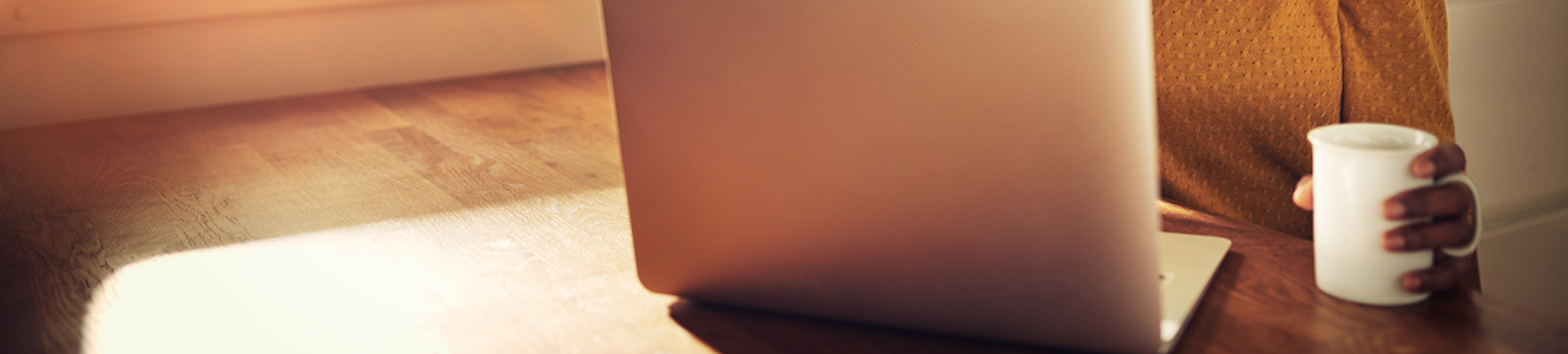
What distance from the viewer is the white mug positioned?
37 cm

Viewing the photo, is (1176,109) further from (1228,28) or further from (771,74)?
(771,74)

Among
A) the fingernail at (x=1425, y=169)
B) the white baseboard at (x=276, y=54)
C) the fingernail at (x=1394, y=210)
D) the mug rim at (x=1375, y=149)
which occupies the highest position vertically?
the white baseboard at (x=276, y=54)

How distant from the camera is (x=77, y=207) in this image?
77cm

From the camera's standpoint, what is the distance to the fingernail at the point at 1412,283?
0.38m

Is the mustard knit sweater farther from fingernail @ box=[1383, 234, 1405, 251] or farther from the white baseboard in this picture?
the white baseboard

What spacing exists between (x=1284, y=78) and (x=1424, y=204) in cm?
42

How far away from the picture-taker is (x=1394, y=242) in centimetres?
38

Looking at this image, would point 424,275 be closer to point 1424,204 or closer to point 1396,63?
point 1424,204

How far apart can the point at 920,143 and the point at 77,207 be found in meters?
0.77

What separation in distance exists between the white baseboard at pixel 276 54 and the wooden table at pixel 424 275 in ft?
2.92

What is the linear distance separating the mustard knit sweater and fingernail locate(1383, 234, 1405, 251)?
0.37m

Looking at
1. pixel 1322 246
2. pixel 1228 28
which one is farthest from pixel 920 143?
pixel 1228 28

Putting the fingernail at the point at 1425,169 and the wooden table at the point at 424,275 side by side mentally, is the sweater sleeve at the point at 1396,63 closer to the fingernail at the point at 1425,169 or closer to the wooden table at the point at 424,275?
the wooden table at the point at 424,275

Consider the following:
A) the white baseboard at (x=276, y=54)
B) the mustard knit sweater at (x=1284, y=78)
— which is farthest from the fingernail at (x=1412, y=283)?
the white baseboard at (x=276, y=54)
